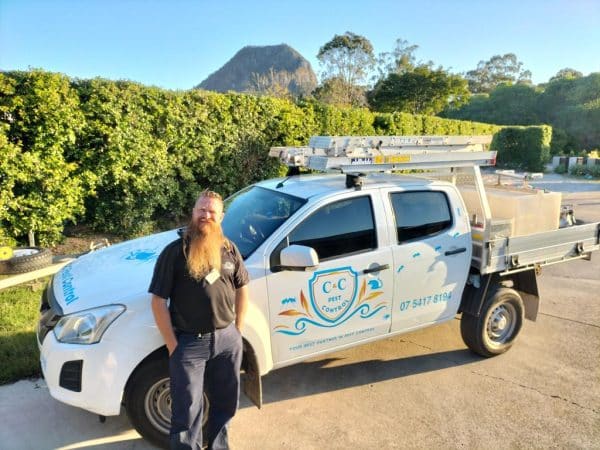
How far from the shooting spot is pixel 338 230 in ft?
11.4

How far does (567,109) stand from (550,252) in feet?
160

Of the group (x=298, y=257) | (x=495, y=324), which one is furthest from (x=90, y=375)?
(x=495, y=324)

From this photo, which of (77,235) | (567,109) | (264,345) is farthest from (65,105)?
(567,109)

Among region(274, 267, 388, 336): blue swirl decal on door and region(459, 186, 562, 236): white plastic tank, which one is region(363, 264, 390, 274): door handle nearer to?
region(274, 267, 388, 336): blue swirl decal on door

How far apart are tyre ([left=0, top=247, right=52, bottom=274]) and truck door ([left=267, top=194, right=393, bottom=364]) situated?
392 centimetres

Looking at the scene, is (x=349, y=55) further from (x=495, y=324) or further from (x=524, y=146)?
(x=495, y=324)

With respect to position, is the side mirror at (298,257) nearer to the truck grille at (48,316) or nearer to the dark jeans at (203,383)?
the dark jeans at (203,383)

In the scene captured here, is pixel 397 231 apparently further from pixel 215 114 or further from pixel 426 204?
pixel 215 114

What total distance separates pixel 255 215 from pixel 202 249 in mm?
1252

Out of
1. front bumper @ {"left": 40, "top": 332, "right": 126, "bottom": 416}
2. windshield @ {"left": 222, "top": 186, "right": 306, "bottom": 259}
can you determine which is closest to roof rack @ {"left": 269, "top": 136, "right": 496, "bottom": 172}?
windshield @ {"left": 222, "top": 186, "right": 306, "bottom": 259}

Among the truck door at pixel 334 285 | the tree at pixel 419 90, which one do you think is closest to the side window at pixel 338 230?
the truck door at pixel 334 285

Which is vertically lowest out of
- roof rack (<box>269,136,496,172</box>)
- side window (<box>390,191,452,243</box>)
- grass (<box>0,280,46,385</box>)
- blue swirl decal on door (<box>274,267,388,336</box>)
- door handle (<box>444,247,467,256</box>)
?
grass (<box>0,280,46,385</box>)

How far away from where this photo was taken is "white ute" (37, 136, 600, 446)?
8.96 ft

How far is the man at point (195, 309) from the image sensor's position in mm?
2455
